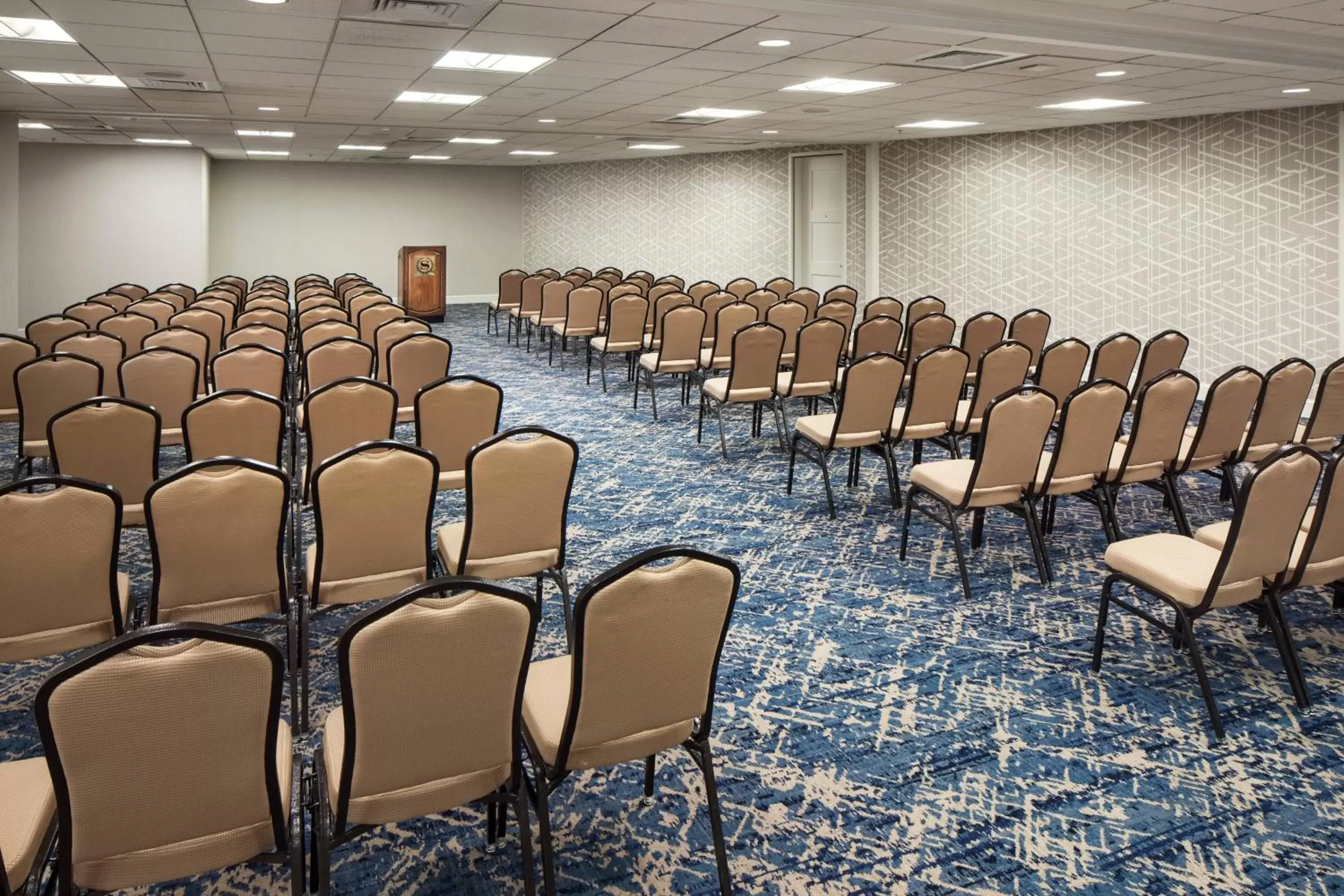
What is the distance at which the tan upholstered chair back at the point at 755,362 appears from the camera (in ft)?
25.7

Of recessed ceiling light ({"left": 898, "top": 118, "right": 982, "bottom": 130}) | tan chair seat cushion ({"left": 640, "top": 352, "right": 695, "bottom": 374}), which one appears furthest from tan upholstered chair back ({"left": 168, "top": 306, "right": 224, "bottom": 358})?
recessed ceiling light ({"left": 898, "top": 118, "right": 982, "bottom": 130})

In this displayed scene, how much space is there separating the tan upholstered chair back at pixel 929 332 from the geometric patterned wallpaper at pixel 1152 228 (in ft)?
13.4

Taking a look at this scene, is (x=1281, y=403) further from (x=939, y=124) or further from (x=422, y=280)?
(x=422, y=280)

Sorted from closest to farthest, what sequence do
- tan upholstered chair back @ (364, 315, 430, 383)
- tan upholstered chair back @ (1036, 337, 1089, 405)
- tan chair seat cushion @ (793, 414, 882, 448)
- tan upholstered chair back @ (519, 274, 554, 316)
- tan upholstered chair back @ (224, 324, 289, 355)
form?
tan chair seat cushion @ (793, 414, 882, 448) → tan upholstered chair back @ (1036, 337, 1089, 405) → tan upholstered chair back @ (224, 324, 289, 355) → tan upholstered chair back @ (364, 315, 430, 383) → tan upholstered chair back @ (519, 274, 554, 316)

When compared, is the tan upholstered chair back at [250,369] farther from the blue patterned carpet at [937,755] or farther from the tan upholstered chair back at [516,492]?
the tan upholstered chair back at [516,492]

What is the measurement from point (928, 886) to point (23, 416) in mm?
6273

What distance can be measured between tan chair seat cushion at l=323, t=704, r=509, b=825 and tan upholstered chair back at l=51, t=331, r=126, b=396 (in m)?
6.12

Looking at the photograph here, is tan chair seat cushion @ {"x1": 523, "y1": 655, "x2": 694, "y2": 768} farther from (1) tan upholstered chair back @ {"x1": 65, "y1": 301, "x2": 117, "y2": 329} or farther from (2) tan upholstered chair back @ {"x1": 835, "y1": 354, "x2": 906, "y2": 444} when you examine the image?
(1) tan upholstered chair back @ {"x1": 65, "y1": 301, "x2": 117, "y2": 329}

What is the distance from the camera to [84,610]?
3.58 meters

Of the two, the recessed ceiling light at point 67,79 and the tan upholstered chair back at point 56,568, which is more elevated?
the recessed ceiling light at point 67,79

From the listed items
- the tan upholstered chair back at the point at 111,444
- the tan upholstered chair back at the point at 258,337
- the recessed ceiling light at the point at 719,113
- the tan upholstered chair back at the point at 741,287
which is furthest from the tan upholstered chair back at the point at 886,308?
the tan upholstered chair back at the point at 111,444

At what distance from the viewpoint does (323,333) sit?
28.1 ft

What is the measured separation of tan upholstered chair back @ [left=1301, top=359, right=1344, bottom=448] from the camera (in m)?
5.89

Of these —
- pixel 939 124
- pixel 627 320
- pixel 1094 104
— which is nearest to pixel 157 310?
pixel 627 320
